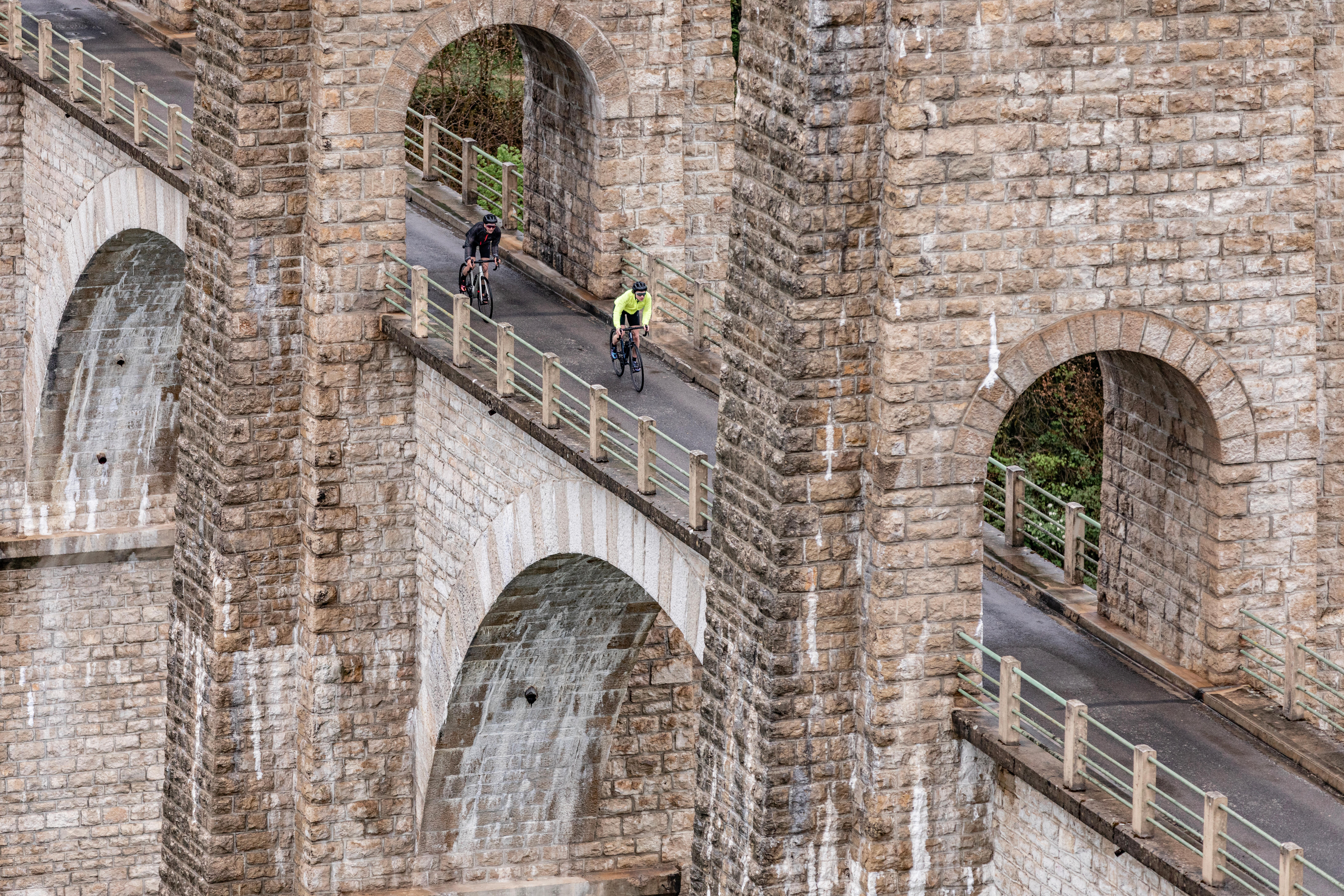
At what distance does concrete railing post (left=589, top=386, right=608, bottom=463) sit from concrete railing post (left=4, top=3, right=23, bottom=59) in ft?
58.0

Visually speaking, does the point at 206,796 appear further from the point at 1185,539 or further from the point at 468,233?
the point at 1185,539

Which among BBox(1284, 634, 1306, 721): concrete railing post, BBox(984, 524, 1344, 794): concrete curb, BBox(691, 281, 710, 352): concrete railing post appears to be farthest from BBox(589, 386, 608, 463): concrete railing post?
BBox(1284, 634, 1306, 721): concrete railing post

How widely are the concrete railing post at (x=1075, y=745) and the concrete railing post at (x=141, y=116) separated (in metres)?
19.1

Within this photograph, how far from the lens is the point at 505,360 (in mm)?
28859

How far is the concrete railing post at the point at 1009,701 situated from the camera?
74.9 ft

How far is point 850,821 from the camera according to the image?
79.8ft

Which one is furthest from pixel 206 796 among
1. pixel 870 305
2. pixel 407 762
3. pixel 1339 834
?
pixel 1339 834

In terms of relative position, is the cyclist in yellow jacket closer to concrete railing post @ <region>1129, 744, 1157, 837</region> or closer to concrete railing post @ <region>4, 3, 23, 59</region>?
concrete railing post @ <region>1129, 744, 1157, 837</region>

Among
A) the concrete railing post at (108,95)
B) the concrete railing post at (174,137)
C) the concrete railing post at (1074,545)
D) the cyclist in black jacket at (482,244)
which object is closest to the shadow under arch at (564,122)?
the cyclist in black jacket at (482,244)

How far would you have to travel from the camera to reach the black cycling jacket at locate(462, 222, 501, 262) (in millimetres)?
32406

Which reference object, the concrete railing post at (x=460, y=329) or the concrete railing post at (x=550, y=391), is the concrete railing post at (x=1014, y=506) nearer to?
the concrete railing post at (x=550, y=391)

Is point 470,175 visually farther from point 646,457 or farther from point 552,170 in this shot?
point 646,457

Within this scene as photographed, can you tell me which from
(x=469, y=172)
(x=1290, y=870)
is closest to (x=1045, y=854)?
(x=1290, y=870)

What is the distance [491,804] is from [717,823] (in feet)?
26.5
